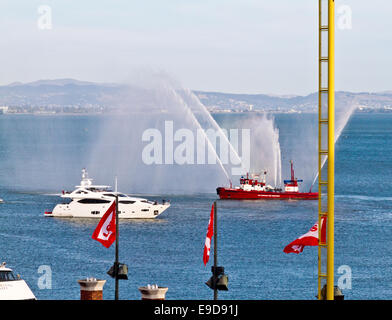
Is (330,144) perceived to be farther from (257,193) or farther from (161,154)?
(161,154)

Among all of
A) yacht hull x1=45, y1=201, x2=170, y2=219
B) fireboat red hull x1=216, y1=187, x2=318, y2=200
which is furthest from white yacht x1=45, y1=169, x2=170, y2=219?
fireboat red hull x1=216, y1=187, x2=318, y2=200

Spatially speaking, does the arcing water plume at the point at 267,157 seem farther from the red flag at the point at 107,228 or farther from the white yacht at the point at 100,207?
the red flag at the point at 107,228

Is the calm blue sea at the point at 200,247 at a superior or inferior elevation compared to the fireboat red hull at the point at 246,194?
inferior

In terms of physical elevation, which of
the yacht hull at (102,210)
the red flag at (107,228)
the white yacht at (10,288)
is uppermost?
the red flag at (107,228)

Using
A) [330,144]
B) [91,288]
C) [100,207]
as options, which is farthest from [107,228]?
[100,207]

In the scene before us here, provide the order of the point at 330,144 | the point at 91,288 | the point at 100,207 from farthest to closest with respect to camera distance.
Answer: the point at 100,207, the point at 91,288, the point at 330,144

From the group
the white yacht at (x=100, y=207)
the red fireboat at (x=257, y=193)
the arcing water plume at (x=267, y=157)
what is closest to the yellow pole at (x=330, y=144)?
the white yacht at (x=100, y=207)

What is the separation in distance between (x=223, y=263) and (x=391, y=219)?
2839cm

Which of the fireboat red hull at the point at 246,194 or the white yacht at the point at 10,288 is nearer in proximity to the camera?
the white yacht at the point at 10,288

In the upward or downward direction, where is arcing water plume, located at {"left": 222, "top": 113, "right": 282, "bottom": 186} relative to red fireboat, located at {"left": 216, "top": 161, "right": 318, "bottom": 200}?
upward

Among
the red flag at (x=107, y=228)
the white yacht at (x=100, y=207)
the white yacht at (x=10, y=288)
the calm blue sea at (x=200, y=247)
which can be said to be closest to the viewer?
the white yacht at (x=10, y=288)

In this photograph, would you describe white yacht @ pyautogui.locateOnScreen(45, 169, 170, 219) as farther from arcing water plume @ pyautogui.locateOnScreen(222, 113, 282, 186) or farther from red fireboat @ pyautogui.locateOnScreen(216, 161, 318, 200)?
arcing water plume @ pyautogui.locateOnScreen(222, 113, 282, 186)

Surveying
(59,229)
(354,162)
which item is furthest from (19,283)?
(354,162)

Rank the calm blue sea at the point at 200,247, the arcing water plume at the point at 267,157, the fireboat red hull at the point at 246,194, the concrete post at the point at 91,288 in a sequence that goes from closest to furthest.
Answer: the concrete post at the point at 91,288 → the calm blue sea at the point at 200,247 → the fireboat red hull at the point at 246,194 → the arcing water plume at the point at 267,157
